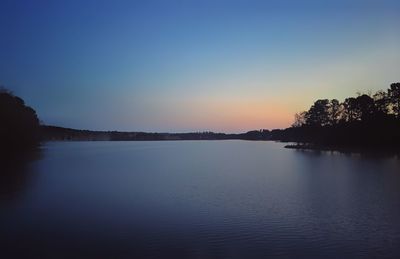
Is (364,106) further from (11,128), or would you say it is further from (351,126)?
(11,128)

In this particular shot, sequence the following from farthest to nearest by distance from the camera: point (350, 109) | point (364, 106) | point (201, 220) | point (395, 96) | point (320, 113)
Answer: point (320, 113)
point (350, 109)
point (364, 106)
point (395, 96)
point (201, 220)

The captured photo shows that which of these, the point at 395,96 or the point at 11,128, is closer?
the point at 11,128

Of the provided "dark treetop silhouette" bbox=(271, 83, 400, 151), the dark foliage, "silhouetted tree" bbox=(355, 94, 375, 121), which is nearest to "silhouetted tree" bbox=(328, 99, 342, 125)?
"dark treetop silhouette" bbox=(271, 83, 400, 151)

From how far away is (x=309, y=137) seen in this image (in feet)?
343

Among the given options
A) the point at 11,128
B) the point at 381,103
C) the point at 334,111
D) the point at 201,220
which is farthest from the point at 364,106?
the point at 201,220

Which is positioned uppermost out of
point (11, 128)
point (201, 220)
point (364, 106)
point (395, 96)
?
point (395, 96)

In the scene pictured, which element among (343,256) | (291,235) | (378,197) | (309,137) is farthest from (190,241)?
(309,137)

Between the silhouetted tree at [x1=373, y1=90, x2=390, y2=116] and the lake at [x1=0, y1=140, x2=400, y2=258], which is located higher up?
the silhouetted tree at [x1=373, y1=90, x2=390, y2=116]

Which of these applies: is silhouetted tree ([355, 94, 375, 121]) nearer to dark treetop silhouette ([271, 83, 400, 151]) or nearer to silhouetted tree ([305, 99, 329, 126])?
dark treetop silhouette ([271, 83, 400, 151])

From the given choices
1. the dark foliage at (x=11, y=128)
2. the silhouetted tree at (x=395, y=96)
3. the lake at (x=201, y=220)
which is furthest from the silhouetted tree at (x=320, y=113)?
the lake at (x=201, y=220)

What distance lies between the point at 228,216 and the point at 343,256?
6.25 meters

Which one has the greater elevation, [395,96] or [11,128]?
[395,96]

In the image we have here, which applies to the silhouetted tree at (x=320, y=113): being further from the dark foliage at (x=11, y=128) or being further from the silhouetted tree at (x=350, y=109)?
the dark foliage at (x=11, y=128)

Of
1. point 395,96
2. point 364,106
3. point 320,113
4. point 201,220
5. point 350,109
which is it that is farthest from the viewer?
point 320,113
